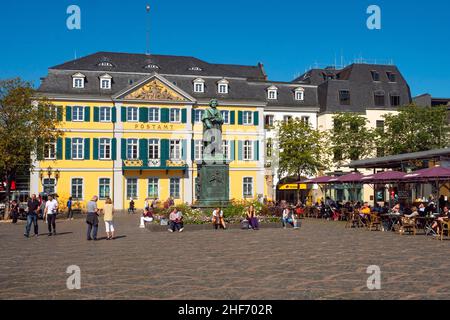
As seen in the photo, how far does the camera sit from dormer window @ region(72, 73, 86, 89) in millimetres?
A: 48688

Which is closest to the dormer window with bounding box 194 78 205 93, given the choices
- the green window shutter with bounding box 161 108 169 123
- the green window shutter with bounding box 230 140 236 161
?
the green window shutter with bounding box 161 108 169 123

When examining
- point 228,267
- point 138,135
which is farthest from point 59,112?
point 228,267

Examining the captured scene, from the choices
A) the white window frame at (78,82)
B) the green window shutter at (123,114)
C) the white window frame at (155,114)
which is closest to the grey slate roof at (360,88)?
the white window frame at (155,114)

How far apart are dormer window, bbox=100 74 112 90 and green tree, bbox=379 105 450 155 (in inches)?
955

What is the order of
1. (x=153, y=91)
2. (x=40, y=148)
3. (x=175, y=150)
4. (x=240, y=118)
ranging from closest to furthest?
(x=40, y=148) < (x=153, y=91) < (x=175, y=150) < (x=240, y=118)

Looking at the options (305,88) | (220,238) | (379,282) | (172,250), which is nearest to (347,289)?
(379,282)

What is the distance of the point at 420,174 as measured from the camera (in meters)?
23.5

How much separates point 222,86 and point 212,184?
91.5ft

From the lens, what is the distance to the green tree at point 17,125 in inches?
1387

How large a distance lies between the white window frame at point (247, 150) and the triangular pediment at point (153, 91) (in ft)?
24.0

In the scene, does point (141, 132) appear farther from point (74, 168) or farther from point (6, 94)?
point (6, 94)

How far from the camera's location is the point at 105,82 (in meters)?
49.6

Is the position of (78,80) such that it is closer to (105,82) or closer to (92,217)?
(105,82)

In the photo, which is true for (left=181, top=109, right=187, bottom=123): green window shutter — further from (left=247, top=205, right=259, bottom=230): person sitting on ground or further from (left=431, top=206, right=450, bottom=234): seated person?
(left=431, top=206, right=450, bottom=234): seated person
